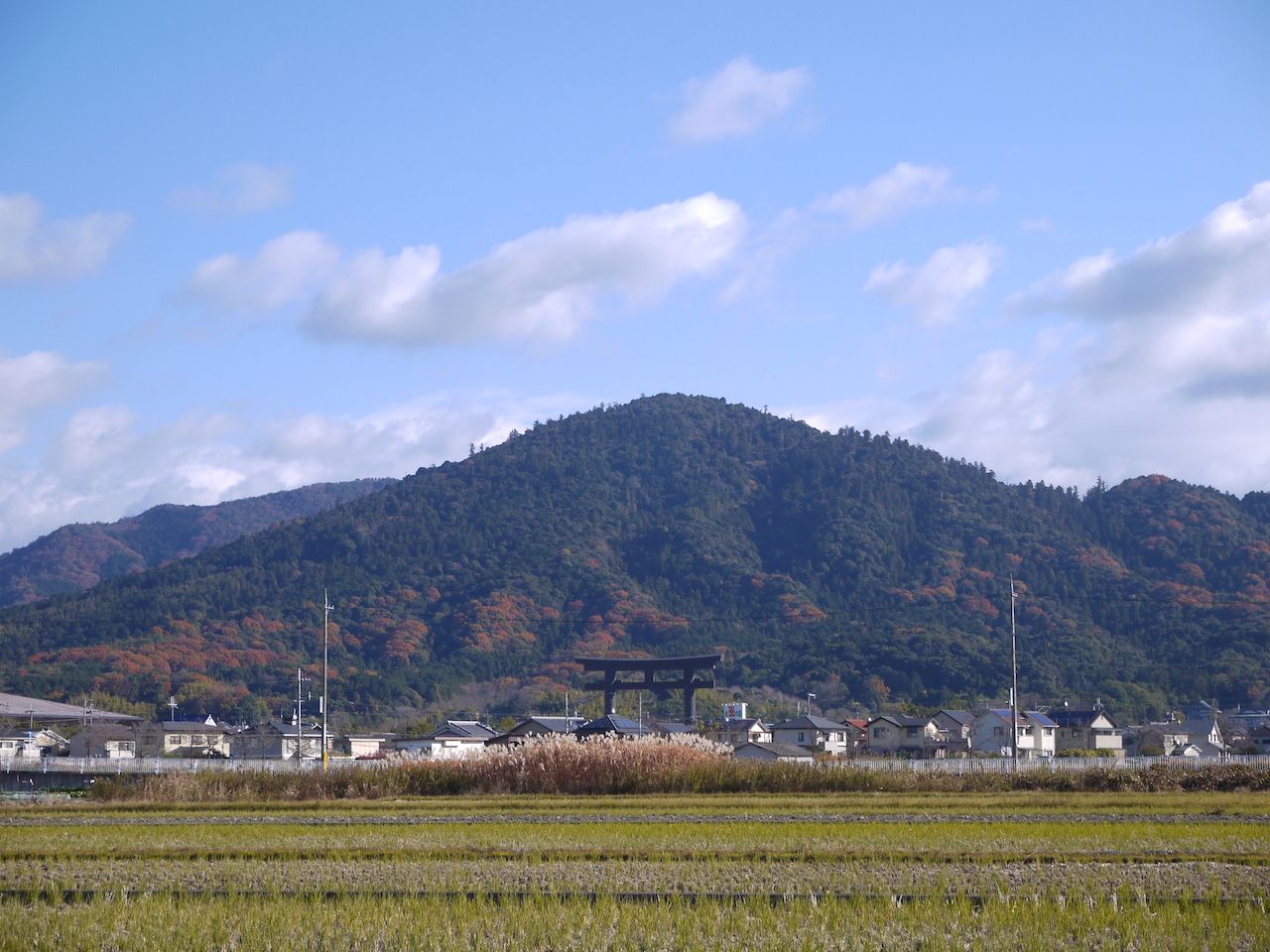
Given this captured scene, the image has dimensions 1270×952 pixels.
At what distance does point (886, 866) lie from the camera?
1517cm

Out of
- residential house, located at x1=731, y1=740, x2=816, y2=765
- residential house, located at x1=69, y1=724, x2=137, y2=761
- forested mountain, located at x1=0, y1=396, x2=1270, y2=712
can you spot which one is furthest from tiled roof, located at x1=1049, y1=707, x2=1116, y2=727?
residential house, located at x1=69, y1=724, x2=137, y2=761

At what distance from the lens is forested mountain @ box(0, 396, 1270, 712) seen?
300 feet

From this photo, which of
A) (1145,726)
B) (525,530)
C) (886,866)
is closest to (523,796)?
(886,866)

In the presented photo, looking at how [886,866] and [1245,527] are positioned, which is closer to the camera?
[886,866]

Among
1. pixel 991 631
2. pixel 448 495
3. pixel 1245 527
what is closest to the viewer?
pixel 991 631

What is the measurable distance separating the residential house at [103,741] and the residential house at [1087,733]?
45.8 m

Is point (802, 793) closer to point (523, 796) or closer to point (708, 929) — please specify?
point (523, 796)

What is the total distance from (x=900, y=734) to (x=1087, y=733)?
9.47 m

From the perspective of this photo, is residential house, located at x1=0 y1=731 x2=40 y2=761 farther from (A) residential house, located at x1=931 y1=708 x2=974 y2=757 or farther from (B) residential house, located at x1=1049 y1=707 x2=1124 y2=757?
(B) residential house, located at x1=1049 y1=707 x2=1124 y2=757

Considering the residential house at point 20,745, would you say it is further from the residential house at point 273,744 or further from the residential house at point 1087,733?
the residential house at point 1087,733

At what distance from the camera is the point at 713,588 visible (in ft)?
386

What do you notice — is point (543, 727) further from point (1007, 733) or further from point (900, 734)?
point (1007, 733)

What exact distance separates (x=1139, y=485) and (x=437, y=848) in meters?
116

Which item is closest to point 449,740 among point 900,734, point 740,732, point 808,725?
point 740,732
